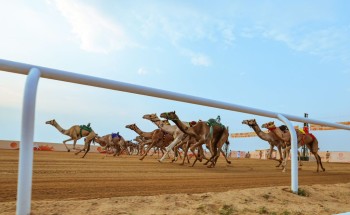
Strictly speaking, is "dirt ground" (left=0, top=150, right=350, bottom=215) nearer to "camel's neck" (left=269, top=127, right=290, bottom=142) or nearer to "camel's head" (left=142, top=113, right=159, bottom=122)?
"camel's neck" (left=269, top=127, right=290, bottom=142)

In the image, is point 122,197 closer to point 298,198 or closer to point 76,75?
point 76,75

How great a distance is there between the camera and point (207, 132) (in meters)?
10.4

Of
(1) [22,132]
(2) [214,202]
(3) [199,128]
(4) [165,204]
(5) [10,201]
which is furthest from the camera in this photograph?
(3) [199,128]

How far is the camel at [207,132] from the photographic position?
970 centimetres

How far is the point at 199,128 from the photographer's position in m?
10.4

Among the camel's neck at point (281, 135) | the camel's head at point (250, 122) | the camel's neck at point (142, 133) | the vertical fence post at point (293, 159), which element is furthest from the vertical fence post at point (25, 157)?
the camel's neck at point (142, 133)

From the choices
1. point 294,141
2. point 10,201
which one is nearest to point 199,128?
point 294,141

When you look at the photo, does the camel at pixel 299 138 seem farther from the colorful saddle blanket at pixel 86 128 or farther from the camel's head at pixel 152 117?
the colorful saddle blanket at pixel 86 128

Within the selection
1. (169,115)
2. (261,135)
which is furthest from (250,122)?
(169,115)

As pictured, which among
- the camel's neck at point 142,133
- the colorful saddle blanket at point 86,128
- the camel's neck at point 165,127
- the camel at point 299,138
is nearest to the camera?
the camel at point 299,138

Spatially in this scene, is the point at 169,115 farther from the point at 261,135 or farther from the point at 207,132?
the point at 261,135

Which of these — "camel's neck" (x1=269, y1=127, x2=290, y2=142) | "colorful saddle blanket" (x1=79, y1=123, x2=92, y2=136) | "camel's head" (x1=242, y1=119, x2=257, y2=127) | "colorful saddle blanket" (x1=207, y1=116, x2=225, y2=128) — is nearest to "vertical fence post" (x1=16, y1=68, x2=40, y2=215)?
"colorful saddle blanket" (x1=207, y1=116, x2=225, y2=128)

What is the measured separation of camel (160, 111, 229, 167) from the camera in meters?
9.70

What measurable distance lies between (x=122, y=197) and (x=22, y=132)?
1405 millimetres
